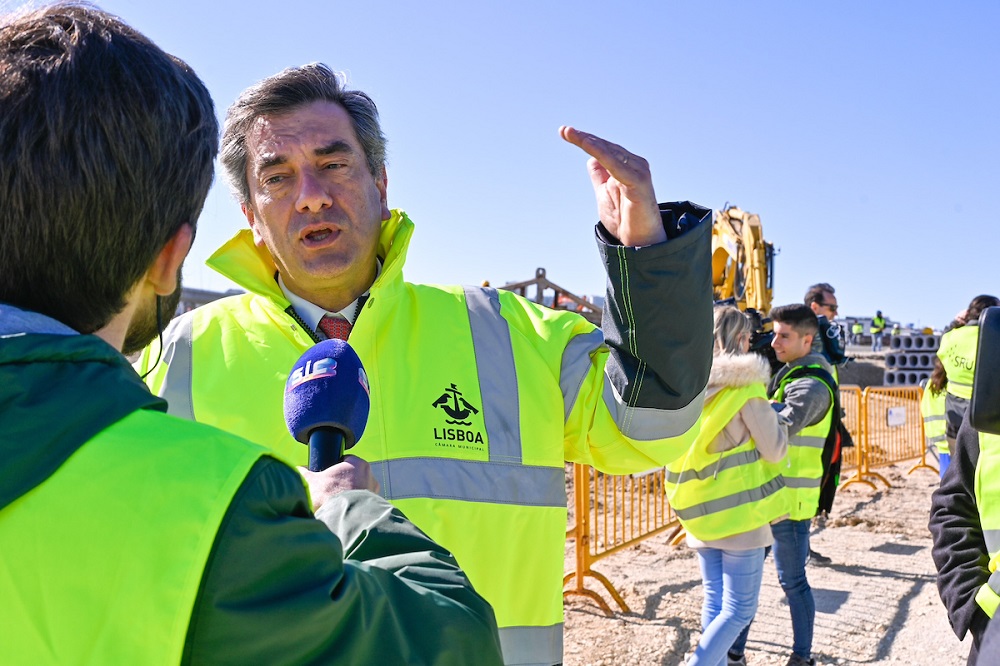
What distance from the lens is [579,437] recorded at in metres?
2.43

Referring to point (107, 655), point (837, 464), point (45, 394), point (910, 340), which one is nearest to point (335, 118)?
point (45, 394)

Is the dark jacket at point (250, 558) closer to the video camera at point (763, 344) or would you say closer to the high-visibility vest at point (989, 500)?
the high-visibility vest at point (989, 500)

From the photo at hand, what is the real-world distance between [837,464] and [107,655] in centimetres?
663

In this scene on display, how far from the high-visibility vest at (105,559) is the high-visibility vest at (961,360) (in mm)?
7413

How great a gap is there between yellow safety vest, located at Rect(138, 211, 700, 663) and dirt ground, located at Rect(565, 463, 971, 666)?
363 centimetres

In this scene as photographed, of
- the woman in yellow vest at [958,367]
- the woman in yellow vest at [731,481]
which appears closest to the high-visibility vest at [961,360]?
the woman in yellow vest at [958,367]

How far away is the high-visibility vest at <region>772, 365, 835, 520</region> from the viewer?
581 centimetres

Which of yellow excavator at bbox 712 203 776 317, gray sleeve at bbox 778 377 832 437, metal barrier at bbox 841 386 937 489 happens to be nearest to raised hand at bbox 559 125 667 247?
gray sleeve at bbox 778 377 832 437

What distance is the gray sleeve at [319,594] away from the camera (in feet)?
3.20

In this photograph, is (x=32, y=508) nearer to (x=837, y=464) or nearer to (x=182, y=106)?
(x=182, y=106)

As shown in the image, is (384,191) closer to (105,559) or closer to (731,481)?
(105,559)

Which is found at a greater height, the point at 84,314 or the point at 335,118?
the point at 335,118

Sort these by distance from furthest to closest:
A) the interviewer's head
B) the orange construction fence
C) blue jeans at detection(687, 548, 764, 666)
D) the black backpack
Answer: the orange construction fence < the black backpack < blue jeans at detection(687, 548, 764, 666) < the interviewer's head

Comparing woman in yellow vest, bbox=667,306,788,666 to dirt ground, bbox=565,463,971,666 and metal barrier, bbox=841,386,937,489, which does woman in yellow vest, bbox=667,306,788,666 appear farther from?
metal barrier, bbox=841,386,937,489
